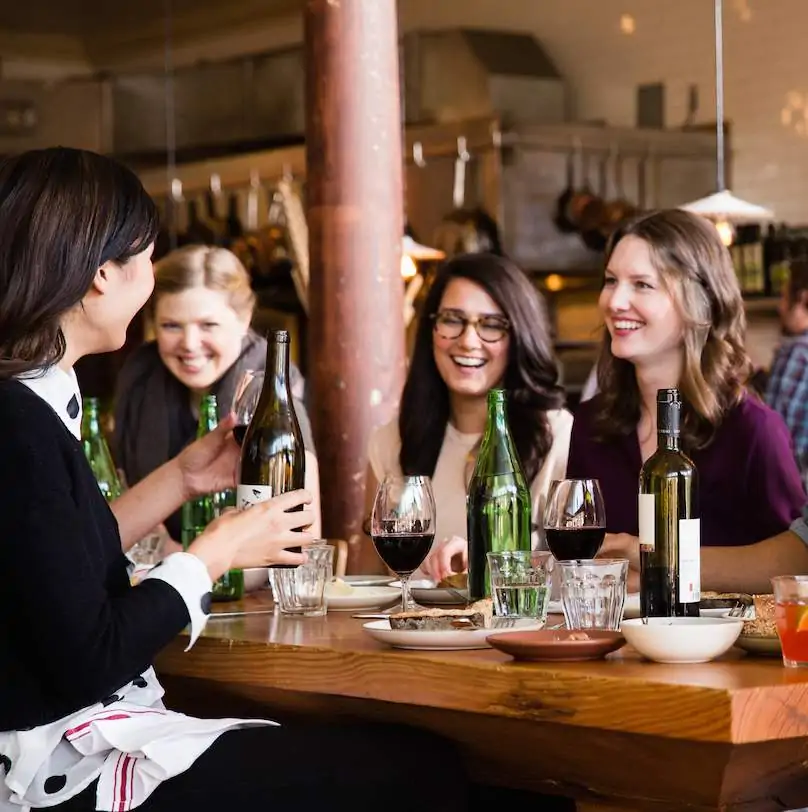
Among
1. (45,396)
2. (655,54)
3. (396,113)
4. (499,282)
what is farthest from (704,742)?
(655,54)

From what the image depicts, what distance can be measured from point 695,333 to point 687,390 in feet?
0.41

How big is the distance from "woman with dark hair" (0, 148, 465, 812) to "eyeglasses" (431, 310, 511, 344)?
1.31 meters

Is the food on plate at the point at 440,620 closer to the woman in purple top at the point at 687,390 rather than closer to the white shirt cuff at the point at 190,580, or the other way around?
the white shirt cuff at the point at 190,580

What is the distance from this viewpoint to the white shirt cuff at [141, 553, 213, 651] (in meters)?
2.04

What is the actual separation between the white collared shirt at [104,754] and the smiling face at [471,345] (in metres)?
1.47

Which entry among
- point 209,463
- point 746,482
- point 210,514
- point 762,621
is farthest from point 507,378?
point 762,621

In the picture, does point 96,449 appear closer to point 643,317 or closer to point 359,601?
point 359,601

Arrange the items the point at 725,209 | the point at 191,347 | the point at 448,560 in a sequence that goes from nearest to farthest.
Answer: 1. the point at 448,560
2. the point at 191,347
3. the point at 725,209

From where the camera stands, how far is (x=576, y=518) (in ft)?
7.57

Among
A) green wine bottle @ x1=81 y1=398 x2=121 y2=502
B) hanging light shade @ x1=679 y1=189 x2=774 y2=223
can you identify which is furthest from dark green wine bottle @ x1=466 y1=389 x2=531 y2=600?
hanging light shade @ x1=679 y1=189 x2=774 y2=223

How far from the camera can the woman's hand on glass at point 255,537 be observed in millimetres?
2115

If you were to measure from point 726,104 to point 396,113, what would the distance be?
156 inches

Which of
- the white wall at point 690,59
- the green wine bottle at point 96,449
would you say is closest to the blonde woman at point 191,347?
the green wine bottle at point 96,449

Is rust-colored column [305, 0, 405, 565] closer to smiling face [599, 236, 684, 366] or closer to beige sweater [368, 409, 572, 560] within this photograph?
beige sweater [368, 409, 572, 560]
